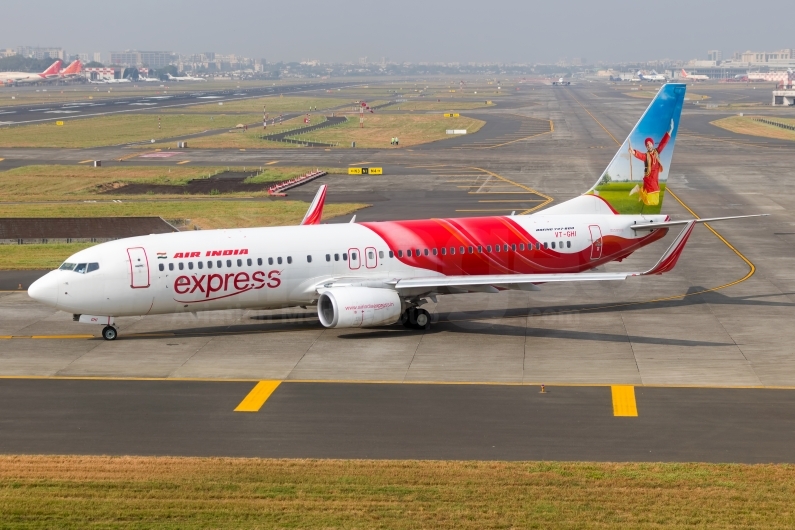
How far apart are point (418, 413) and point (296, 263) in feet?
37.6

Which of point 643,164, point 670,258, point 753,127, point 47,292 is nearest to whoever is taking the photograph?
point 47,292

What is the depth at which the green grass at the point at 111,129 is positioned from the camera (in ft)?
454

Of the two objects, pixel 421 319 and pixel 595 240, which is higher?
pixel 595 240

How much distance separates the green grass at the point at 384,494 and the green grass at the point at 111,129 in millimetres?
116116

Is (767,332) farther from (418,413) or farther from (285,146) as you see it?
(285,146)

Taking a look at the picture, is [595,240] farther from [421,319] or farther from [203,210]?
[203,210]

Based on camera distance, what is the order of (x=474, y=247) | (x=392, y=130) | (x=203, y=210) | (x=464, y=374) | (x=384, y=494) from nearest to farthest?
(x=384, y=494) → (x=464, y=374) → (x=474, y=247) → (x=203, y=210) → (x=392, y=130)

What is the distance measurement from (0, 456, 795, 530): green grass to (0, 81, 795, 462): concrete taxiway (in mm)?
1444

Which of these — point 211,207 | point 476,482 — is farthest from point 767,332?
point 211,207

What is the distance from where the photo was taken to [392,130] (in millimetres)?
157625

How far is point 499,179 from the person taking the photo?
3691 inches

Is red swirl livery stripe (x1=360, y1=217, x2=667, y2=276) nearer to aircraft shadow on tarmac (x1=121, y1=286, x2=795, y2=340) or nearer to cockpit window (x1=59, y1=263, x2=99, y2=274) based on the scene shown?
aircraft shadow on tarmac (x1=121, y1=286, x2=795, y2=340)

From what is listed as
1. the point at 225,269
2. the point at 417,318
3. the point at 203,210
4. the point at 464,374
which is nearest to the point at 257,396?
the point at 464,374

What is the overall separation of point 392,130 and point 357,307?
123 meters
